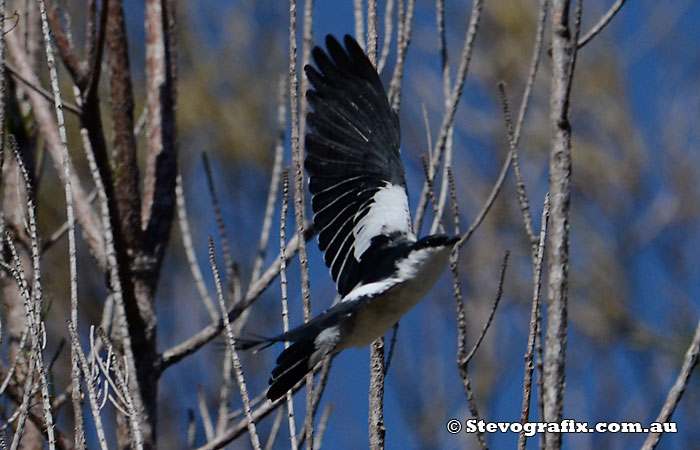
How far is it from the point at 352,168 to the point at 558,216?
631mm

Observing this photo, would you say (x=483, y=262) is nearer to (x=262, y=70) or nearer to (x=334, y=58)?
(x=262, y=70)

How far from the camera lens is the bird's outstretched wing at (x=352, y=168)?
241 centimetres

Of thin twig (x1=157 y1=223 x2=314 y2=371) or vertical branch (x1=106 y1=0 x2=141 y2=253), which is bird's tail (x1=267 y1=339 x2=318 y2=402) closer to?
thin twig (x1=157 y1=223 x2=314 y2=371)

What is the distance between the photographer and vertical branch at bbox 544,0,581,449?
1.93 metres

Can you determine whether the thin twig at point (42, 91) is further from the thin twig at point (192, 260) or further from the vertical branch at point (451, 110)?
the vertical branch at point (451, 110)

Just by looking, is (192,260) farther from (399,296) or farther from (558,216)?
(558,216)

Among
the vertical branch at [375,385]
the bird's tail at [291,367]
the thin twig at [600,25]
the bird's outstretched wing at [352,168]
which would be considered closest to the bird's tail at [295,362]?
the bird's tail at [291,367]

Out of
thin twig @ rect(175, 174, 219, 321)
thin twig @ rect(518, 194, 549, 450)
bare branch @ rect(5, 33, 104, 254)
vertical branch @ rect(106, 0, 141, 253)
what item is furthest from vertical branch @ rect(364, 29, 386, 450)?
bare branch @ rect(5, 33, 104, 254)

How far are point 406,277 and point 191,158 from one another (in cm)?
499

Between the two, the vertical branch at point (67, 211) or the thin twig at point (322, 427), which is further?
the thin twig at point (322, 427)

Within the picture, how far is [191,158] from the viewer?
693cm

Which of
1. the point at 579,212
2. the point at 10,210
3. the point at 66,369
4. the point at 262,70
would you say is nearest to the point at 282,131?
the point at 10,210

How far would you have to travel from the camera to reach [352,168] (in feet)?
8.18

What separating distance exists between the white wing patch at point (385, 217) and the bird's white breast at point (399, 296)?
0.94ft
